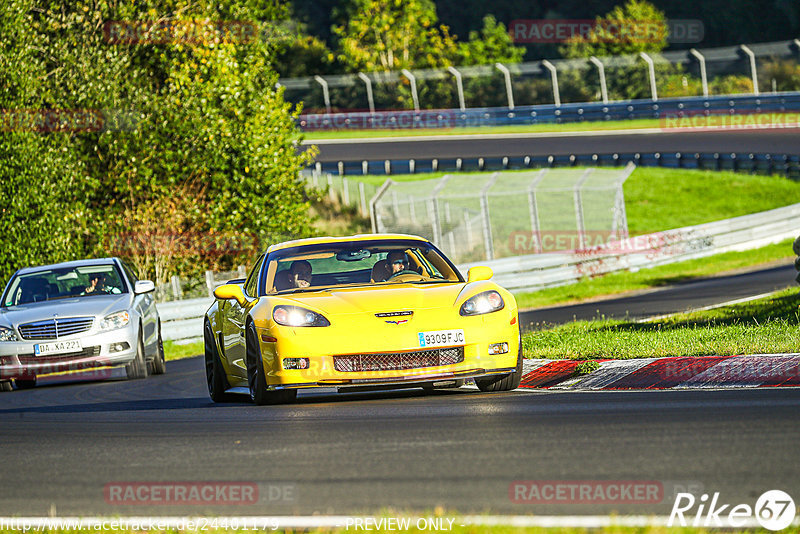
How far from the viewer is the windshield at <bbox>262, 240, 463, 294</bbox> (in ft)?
33.3

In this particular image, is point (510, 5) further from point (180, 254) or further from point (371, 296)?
point (371, 296)

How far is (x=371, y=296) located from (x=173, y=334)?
11972 mm

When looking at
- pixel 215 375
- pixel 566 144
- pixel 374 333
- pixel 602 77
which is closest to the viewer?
pixel 374 333

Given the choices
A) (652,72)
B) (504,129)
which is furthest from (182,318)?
(504,129)

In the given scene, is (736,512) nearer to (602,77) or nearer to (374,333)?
(374,333)

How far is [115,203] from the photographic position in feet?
86.8

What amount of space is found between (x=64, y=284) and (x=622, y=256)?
52.3 ft

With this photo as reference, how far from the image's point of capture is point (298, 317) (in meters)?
9.20

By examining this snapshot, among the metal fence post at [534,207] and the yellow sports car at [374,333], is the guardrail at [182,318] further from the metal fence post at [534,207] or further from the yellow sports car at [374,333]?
the yellow sports car at [374,333]

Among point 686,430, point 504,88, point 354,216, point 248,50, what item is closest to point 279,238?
point 248,50

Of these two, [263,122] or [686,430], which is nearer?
[686,430]

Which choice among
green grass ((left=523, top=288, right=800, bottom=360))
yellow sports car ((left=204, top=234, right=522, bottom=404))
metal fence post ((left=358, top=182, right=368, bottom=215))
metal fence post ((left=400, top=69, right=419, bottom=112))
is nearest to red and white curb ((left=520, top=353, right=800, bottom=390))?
green grass ((left=523, top=288, right=800, bottom=360))

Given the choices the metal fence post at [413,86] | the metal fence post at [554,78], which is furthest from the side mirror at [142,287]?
the metal fence post at [413,86]

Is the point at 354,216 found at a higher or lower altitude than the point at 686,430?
lower
